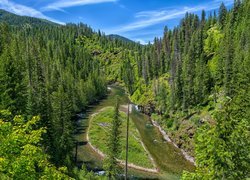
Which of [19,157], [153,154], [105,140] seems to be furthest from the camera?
[105,140]

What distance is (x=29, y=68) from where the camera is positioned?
90.4 metres

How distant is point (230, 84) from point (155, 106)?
148ft

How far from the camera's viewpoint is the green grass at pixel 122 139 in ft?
227

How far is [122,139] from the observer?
80438 millimetres

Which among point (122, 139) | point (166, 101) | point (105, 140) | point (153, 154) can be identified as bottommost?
point (153, 154)

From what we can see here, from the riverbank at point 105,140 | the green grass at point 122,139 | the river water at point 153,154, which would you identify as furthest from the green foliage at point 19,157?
the riverbank at point 105,140

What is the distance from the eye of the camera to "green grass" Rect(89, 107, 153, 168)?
227 feet

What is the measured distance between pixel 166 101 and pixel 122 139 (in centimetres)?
4012

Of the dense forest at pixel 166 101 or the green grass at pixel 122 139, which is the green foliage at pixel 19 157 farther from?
the green grass at pixel 122 139

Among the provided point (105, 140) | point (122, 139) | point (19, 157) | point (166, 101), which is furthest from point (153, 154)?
point (19, 157)

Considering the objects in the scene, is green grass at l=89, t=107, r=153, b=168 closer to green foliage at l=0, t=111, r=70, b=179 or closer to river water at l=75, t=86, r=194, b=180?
river water at l=75, t=86, r=194, b=180

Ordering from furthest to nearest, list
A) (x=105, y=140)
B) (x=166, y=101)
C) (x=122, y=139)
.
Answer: (x=166, y=101) → (x=122, y=139) → (x=105, y=140)

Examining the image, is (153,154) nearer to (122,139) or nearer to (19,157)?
(122,139)

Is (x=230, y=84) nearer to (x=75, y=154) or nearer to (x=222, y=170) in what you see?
(x=75, y=154)
